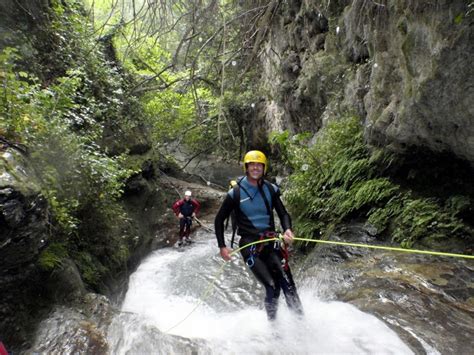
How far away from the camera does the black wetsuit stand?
4781 mm

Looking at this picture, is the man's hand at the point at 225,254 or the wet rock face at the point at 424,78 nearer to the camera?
the man's hand at the point at 225,254

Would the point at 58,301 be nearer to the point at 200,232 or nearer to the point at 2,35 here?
the point at 2,35

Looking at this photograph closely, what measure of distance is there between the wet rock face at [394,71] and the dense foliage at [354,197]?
2.21ft

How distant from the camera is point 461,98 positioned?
5082 mm

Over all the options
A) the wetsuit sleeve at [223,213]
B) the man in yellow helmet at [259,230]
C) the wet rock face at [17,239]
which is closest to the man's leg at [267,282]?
the man in yellow helmet at [259,230]

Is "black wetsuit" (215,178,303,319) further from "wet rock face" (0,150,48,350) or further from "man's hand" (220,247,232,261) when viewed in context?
"wet rock face" (0,150,48,350)

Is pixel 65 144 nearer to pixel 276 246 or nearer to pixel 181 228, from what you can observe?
pixel 276 246

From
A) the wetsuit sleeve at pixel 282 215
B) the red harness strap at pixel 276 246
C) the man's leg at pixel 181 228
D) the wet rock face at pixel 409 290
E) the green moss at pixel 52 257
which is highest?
the green moss at pixel 52 257

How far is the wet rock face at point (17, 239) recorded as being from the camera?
12.6 feet

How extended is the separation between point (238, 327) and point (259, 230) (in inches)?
62.1

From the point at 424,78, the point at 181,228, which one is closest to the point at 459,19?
the point at 424,78

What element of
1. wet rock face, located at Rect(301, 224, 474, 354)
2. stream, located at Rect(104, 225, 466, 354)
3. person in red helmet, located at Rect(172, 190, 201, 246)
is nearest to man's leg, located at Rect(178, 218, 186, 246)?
person in red helmet, located at Rect(172, 190, 201, 246)

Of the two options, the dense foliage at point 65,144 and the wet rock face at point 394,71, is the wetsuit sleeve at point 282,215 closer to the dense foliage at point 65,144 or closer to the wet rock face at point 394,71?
the wet rock face at point 394,71

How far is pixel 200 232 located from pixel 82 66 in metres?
7.47
